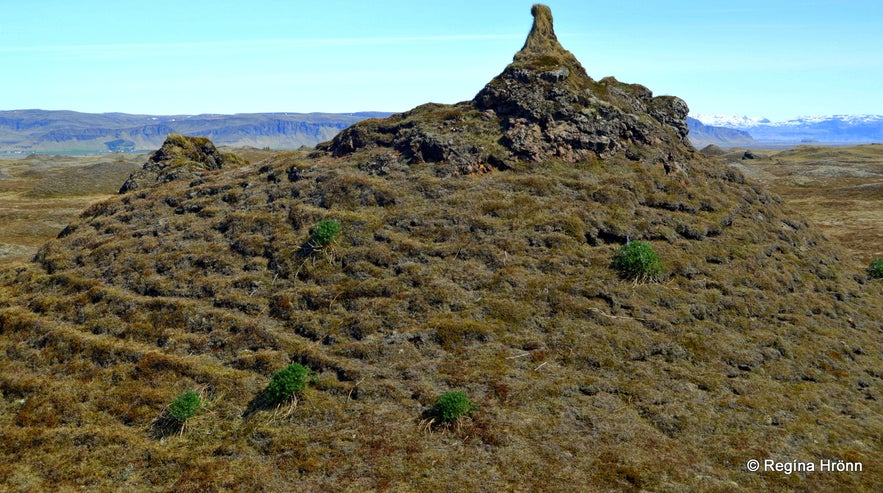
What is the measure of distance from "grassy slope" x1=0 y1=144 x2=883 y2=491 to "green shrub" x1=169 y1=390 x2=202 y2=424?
383mm

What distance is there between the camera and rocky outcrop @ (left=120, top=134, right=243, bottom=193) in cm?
4725

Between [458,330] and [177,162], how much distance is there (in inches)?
1656

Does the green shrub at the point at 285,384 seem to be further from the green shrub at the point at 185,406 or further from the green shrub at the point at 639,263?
the green shrub at the point at 639,263

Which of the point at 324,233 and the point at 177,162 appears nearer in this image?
the point at 324,233

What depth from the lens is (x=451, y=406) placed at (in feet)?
52.9

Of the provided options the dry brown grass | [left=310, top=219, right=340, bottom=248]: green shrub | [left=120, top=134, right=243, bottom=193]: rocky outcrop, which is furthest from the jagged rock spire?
the dry brown grass

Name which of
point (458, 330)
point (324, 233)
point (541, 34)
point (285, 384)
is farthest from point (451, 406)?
point (541, 34)

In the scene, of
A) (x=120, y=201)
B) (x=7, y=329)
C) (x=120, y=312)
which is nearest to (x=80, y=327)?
(x=120, y=312)

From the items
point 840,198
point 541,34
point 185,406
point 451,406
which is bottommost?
point 185,406

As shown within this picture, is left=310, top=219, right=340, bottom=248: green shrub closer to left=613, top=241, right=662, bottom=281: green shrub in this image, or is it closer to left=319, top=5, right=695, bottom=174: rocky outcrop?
left=319, top=5, right=695, bottom=174: rocky outcrop

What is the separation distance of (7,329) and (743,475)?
1261 inches

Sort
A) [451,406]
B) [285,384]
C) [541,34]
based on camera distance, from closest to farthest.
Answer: [451,406] < [285,384] < [541,34]

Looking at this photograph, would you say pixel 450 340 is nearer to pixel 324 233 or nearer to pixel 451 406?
pixel 451 406

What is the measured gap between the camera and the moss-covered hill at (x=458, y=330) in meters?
15.1
